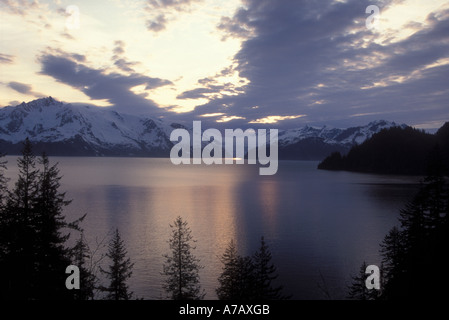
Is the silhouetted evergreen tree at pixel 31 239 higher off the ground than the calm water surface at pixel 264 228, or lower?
higher

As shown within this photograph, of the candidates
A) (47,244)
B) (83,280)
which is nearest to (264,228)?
(83,280)

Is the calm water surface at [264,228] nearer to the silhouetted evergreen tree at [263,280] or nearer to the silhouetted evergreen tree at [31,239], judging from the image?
→ the silhouetted evergreen tree at [263,280]

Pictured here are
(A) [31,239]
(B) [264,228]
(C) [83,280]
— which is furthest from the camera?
(B) [264,228]

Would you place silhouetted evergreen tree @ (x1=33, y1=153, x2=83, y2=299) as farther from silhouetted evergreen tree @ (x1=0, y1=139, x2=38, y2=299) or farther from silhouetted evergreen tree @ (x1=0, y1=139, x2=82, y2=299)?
silhouetted evergreen tree @ (x1=0, y1=139, x2=38, y2=299)

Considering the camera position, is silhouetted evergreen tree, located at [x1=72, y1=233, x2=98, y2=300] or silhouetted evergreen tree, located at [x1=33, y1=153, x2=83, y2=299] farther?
silhouetted evergreen tree, located at [x1=33, y1=153, x2=83, y2=299]

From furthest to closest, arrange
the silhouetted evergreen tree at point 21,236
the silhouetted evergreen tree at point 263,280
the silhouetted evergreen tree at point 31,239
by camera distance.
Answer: the silhouetted evergreen tree at point 263,280, the silhouetted evergreen tree at point 31,239, the silhouetted evergreen tree at point 21,236

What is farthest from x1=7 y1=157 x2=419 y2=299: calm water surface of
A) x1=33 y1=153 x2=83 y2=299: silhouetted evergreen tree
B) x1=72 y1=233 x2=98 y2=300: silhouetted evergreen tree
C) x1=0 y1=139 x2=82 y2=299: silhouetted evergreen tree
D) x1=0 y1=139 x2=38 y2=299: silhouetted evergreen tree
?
x1=0 y1=139 x2=38 y2=299: silhouetted evergreen tree

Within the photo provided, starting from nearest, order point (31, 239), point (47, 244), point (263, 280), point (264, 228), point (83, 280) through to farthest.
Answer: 1. point (31, 239)
2. point (47, 244)
3. point (83, 280)
4. point (263, 280)
5. point (264, 228)

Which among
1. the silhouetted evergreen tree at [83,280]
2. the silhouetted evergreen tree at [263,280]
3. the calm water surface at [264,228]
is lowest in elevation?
the calm water surface at [264,228]

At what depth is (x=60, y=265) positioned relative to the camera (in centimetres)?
2111

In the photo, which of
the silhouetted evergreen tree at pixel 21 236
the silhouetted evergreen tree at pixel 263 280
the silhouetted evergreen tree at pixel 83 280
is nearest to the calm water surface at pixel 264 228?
the silhouetted evergreen tree at pixel 263 280

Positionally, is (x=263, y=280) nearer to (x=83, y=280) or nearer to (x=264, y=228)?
(x=83, y=280)

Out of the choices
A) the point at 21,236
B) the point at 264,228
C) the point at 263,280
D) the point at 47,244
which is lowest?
the point at 264,228
